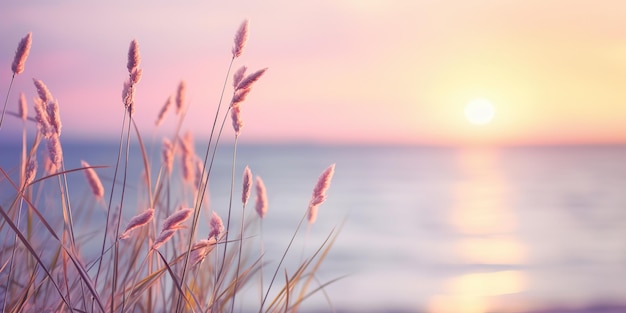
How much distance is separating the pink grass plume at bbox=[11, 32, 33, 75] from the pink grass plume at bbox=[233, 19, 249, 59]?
35cm

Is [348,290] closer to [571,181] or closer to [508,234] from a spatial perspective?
[508,234]

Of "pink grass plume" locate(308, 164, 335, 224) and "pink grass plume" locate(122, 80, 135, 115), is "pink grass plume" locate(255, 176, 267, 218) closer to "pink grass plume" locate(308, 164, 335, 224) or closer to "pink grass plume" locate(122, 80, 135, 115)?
"pink grass plume" locate(308, 164, 335, 224)

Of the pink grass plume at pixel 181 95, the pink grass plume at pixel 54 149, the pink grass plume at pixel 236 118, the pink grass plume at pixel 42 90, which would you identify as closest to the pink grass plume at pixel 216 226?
the pink grass plume at pixel 236 118

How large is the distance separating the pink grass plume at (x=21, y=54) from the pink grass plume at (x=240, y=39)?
349 millimetres

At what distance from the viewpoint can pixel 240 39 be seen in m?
1.20

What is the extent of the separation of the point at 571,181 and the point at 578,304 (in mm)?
20397

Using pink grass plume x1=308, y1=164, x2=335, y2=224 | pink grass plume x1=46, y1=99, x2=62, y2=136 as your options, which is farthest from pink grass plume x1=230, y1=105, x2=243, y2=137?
pink grass plume x1=46, y1=99, x2=62, y2=136

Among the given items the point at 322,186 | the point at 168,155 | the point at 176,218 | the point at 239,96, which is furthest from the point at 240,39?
the point at 168,155

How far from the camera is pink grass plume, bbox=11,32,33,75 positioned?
1227mm

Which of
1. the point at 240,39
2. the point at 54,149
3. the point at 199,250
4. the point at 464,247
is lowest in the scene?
the point at 199,250

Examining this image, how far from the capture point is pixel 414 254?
9461mm

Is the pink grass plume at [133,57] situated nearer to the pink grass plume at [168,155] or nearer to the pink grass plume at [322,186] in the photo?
the pink grass plume at [322,186]

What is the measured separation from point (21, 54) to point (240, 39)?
369 millimetres

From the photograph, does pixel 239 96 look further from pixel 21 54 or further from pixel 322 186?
pixel 21 54
